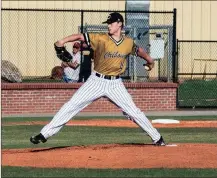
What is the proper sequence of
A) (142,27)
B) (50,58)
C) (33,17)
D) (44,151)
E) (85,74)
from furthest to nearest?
(33,17) < (50,58) < (142,27) < (85,74) < (44,151)

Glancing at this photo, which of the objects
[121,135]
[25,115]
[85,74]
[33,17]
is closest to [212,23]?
[33,17]

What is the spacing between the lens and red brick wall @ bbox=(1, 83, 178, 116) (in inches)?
959

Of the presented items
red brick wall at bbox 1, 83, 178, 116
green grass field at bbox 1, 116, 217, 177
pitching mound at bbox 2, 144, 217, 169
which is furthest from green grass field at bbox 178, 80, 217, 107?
pitching mound at bbox 2, 144, 217, 169

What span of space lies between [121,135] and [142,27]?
1102cm

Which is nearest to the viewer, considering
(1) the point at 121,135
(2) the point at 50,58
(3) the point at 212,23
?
(1) the point at 121,135

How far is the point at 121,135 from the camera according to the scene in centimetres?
1792

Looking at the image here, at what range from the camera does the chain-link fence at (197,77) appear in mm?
29375

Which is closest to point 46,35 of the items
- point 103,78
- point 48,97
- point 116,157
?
point 48,97

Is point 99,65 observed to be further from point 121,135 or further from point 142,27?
point 142,27

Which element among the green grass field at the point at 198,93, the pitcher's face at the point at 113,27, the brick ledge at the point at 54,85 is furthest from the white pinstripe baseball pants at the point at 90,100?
the green grass field at the point at 198,93

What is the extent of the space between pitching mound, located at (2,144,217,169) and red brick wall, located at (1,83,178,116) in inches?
400

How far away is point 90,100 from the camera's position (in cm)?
1319

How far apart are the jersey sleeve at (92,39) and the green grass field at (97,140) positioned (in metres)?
2.25

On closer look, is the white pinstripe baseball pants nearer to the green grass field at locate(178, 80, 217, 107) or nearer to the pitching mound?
the pitching mound
